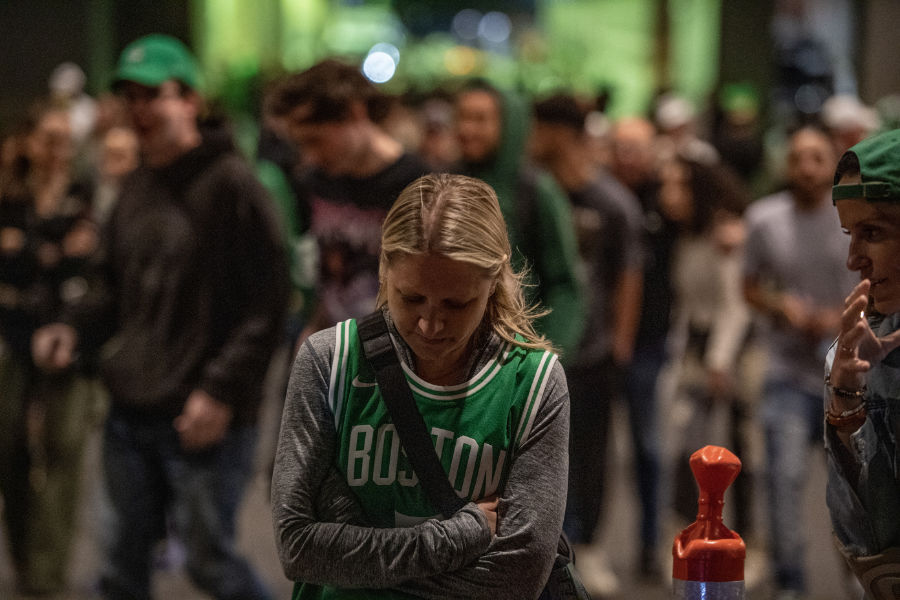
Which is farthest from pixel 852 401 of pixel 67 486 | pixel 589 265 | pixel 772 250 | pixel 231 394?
pixel 67 486

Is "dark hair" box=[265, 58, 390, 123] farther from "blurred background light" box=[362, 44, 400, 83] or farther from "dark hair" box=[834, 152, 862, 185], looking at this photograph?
"blurred background light" box=[362, 44, 400, 83]

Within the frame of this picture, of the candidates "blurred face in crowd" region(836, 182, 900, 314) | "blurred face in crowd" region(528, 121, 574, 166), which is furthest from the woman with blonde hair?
"blurred face in crowd" region(528, 121, 574, 166)

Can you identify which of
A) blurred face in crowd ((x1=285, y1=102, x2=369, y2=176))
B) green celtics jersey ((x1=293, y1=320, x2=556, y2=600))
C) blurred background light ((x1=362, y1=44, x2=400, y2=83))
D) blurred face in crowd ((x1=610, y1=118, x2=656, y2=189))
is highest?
blurred background light ((x1=362, y1=44, x2=400, y2=83))

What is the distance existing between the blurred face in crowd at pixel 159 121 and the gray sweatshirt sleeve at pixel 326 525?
2213 millimetres

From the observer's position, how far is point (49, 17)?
1888cm

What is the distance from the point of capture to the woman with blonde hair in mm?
2184

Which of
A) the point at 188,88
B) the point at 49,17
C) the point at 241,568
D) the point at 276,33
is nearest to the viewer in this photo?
the point at 241,568

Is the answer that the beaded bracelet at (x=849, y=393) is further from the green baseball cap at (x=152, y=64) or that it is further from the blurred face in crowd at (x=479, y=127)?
the blurred face in crowd at (x=479, y=127)

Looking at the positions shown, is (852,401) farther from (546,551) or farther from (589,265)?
(589,265)

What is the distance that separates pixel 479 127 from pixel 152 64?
1.40 meters

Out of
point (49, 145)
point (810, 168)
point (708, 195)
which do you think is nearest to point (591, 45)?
point (708, 195)

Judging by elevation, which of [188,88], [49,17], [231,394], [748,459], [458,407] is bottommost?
[748,459]

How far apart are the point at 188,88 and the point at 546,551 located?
2.72 metres

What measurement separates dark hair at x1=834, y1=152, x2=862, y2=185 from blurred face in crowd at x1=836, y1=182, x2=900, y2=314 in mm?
14
